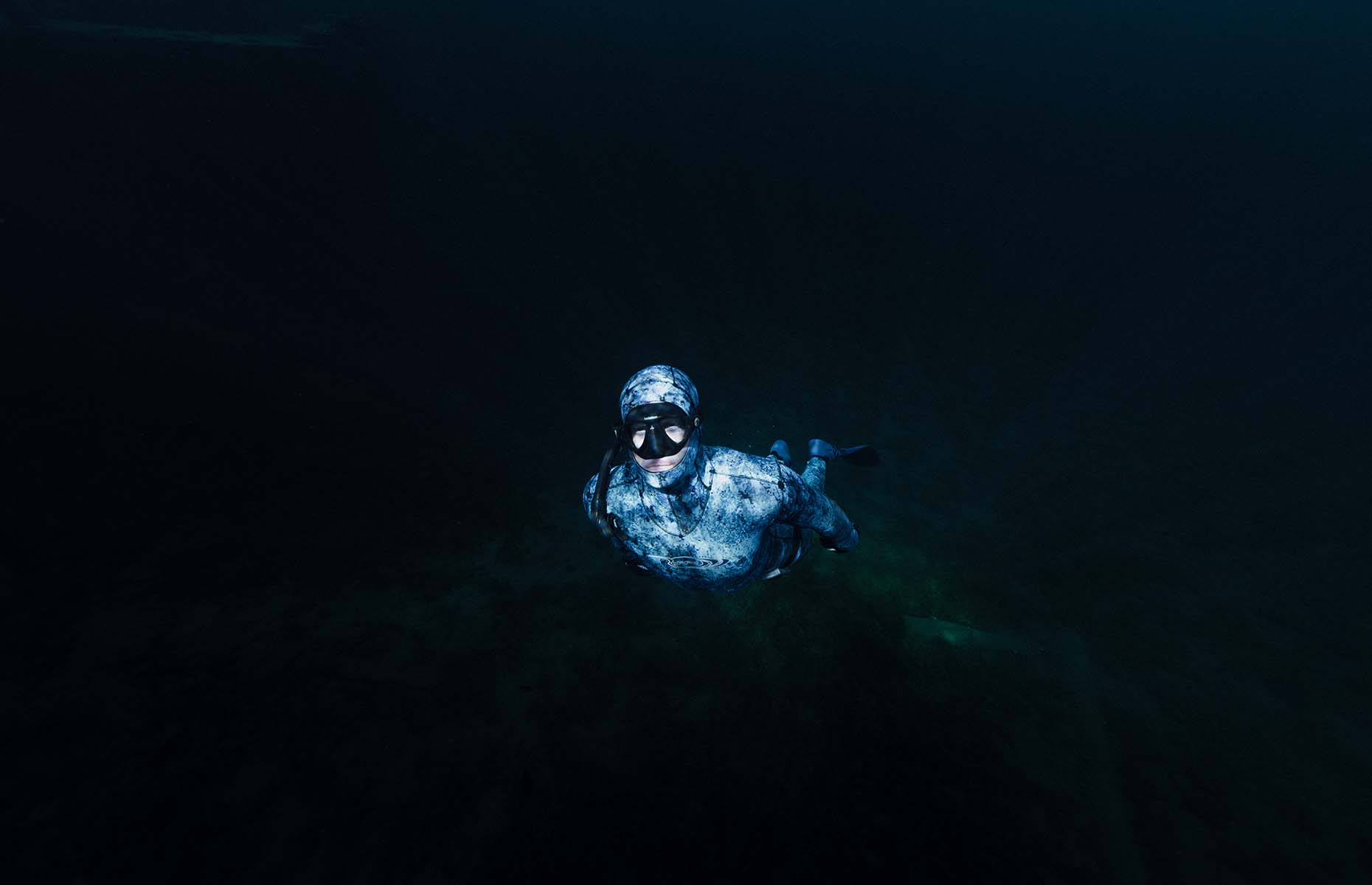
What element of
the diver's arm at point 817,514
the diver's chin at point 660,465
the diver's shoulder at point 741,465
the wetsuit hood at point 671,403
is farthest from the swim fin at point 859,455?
the diver's chin at point 660,465

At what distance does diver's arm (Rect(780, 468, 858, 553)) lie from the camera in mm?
1915

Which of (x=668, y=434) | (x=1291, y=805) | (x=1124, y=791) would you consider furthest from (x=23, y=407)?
(x=1291, y=805)

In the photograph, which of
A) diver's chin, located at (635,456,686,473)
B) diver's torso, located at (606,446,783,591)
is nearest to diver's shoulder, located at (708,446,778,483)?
diver's torso, located at (606,446,783,591)

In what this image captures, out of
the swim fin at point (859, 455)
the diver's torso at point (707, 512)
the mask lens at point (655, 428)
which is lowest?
the diver's torso at point (707, 512)

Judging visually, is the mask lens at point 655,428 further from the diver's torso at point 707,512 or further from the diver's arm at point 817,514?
the diver's arm at point 817,514

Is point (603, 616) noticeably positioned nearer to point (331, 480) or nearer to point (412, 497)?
point (412, 497)

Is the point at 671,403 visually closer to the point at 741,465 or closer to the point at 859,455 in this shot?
the point at 741,465

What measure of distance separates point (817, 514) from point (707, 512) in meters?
0.60

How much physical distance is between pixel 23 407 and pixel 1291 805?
6.30 meters

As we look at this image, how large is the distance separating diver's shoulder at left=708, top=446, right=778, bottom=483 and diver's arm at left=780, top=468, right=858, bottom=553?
4.0 inches

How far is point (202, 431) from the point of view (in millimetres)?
2832

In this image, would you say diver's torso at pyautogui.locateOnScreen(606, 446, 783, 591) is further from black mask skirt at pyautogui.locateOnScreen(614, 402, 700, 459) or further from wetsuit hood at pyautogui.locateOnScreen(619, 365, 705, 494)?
black mask skirt at pyautogui.locateOnScreen(614, 402, 700, 459)

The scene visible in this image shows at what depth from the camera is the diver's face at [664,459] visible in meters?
1.54

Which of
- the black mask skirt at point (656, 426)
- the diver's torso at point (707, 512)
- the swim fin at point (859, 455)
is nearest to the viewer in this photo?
the black mask skirt at point (656, 426)
